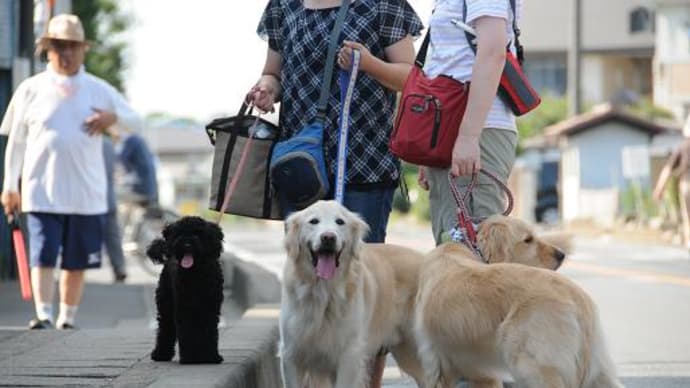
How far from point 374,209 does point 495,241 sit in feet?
4.06

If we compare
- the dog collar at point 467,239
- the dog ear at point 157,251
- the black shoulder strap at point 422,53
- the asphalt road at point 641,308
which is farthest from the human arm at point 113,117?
the dog collar at point 467,239

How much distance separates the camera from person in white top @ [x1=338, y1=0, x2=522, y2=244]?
6480mm

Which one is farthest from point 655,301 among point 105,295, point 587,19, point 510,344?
point 587,19

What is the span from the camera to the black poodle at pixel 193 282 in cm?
709

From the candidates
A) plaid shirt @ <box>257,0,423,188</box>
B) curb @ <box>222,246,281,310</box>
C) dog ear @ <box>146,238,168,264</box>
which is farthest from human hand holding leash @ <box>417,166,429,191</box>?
curb @ <box>222,246,281,310</box>

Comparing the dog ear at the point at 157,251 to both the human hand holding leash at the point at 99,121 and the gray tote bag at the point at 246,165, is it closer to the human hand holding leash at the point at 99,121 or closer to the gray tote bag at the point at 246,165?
the gray tote bag at the point at 246,165

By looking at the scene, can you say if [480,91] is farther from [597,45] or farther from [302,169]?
[597,45]

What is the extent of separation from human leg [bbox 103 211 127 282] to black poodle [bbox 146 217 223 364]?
11412 mm

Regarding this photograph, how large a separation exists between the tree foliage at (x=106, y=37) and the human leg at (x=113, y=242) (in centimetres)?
1775

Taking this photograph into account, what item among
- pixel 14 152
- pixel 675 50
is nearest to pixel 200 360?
pixel 14 152

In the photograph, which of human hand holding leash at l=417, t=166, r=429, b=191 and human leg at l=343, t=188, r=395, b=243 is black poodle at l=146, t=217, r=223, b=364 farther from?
human hand holding leash at l=417, t=166, r=429, b=191

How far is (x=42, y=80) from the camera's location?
1061cm

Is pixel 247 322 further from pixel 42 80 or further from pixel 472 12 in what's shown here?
pixel 472 12

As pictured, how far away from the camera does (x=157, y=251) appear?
7332 millimetres
